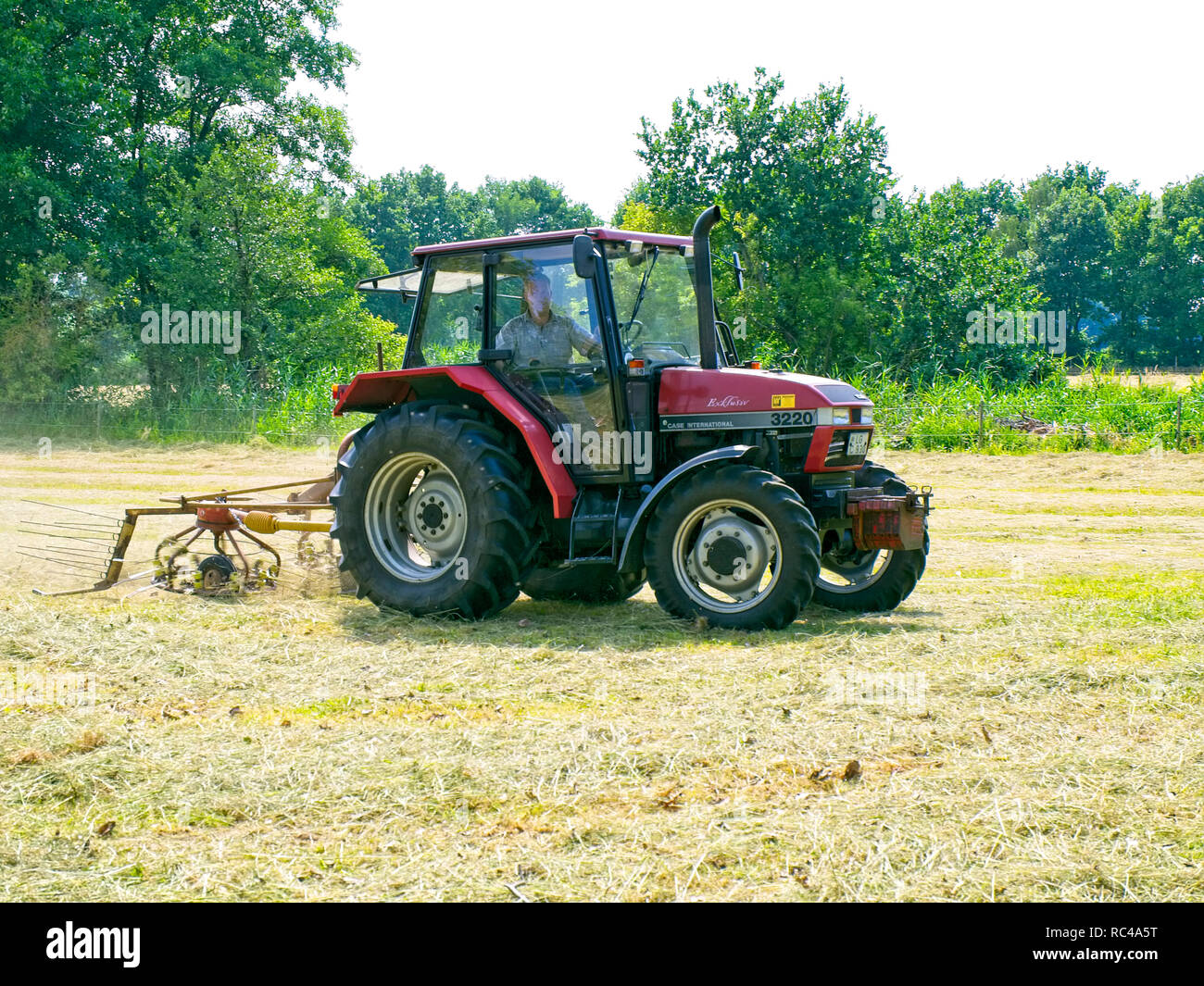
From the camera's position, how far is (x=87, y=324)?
27.9 m

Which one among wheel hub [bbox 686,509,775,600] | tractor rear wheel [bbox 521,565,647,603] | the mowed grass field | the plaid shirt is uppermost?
the plaid shirt

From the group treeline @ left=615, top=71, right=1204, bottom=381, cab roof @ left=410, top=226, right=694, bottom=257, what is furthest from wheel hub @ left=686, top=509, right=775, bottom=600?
treeline @ left=615, top=71, right=1204, bottom=381

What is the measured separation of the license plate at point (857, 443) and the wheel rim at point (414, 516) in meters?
2.48

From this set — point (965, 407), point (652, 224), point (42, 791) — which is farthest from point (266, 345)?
point (42, 791)

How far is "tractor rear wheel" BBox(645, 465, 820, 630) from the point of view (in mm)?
6871

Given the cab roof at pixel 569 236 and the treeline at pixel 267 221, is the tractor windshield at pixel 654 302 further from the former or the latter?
the treeline at pixel 267 221

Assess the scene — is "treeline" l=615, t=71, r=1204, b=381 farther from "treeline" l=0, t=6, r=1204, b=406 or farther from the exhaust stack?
the exhaust stack

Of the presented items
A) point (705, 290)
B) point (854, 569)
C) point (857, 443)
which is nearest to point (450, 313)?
point (705, 290)

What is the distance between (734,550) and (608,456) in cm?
105

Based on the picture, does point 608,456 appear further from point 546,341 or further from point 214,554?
point 214,554

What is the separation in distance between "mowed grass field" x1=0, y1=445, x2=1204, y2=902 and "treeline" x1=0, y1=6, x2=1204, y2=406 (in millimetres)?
18632

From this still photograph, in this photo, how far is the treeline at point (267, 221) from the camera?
28297mm

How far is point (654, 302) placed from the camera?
765cm

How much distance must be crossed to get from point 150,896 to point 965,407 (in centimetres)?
2064
